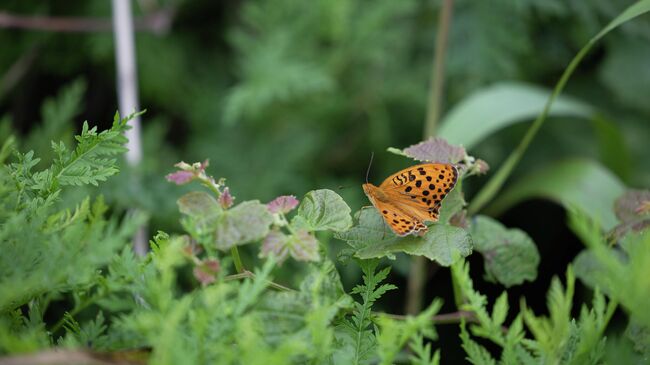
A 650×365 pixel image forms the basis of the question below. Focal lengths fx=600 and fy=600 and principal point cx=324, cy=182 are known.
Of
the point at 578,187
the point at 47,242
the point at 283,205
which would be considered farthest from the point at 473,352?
the point at 578,187

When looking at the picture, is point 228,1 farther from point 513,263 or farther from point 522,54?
point 513,263

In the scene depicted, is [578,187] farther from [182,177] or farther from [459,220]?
[182,177]

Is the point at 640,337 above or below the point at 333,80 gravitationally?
below

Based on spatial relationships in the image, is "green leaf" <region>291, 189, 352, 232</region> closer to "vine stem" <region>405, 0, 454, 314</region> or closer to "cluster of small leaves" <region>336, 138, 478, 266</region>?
"cluster of small leaves" <region>336, 138, 478, 266</region>

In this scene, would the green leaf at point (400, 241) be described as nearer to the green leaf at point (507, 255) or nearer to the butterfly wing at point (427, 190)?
the butterfly wing at point (427, 190)

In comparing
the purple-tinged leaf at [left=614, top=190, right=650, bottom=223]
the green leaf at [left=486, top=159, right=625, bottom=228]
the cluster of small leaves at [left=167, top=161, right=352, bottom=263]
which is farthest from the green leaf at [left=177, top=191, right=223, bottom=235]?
the green leaf at [left=486, top=159, right=625, bottom=228]
